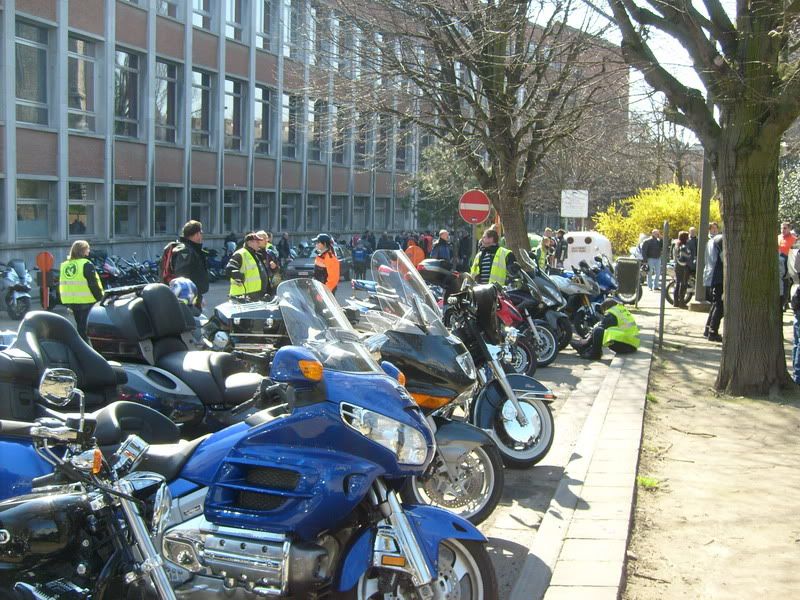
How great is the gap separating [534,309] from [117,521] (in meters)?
9.25

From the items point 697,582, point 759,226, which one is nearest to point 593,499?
point 697,582

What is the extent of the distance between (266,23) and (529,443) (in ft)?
113

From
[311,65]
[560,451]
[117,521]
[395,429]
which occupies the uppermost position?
[311,65]

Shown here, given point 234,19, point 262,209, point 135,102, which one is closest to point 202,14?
point 234,19

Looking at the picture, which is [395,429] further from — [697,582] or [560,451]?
[560,451]

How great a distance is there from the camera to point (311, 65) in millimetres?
21609

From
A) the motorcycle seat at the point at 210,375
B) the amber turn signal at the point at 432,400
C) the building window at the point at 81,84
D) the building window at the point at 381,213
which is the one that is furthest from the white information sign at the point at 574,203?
the building window at the point at 381,213

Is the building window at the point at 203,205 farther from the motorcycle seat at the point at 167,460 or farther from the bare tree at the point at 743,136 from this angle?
the motorcycle seat at the point at 167,460

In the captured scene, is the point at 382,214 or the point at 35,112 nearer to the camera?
the point at 35,112

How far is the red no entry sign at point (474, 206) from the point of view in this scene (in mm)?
16734

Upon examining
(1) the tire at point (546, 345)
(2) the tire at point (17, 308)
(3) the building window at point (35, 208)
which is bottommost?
(2) the tire at point (17, 308)

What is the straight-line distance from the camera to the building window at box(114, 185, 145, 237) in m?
29.0

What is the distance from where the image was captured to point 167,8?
1243 inches

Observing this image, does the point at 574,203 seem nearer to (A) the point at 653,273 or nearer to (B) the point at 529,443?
(A) the point at 653,273
